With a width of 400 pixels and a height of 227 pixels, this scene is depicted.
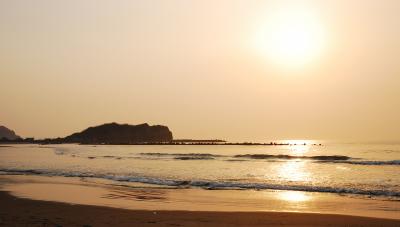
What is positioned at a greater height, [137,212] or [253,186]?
[253,186]

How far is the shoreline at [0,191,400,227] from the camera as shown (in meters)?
13.5

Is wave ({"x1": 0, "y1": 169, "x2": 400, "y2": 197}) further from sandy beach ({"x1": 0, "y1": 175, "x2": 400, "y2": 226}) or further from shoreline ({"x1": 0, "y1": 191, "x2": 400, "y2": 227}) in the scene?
shoreline ({"x1": 0, "y1": 191, "x2": 400, "y2": 227})

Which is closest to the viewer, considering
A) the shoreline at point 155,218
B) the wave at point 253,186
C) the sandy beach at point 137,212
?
the shoreline at point 155,218

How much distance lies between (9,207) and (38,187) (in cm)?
855

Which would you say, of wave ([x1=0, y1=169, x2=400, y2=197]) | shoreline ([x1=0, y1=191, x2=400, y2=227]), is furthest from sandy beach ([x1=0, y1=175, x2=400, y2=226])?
wave ([x1=0, y1=169, x2=400, y2=197])

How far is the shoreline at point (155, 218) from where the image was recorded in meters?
13.5

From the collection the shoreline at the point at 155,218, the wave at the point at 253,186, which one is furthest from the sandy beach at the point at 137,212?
the wave at the point at 253,186

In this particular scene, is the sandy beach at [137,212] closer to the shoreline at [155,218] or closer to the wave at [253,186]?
the shoreline at [155,218]

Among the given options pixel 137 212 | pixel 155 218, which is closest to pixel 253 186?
pixel 137 212

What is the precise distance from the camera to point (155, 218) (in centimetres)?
1454

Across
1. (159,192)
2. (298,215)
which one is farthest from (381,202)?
(159,192)

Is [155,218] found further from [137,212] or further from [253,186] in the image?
[253,186]

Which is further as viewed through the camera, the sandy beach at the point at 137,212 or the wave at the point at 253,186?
the wave at the point at 253,186

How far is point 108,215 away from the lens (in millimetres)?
15047
